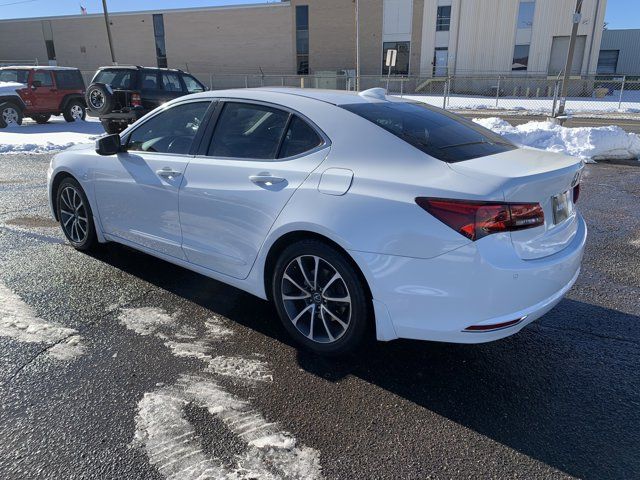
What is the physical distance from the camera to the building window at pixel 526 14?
110 feet

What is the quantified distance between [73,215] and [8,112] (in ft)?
45.9

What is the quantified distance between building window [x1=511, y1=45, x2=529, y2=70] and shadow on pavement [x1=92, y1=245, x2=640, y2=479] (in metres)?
35.1

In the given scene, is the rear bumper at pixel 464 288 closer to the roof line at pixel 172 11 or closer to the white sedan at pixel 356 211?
the white sedan at pixel 356 211

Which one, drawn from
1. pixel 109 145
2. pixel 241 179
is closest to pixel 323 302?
pixel 241 179

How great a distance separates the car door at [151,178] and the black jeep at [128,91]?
977cm

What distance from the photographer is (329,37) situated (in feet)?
132

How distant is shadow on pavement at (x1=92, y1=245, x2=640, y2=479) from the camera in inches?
97.0

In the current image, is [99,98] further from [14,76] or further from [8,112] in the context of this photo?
[14,76]

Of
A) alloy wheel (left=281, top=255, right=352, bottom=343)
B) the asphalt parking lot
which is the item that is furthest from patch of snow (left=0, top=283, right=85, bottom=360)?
alloy wheel (left=281, top=255, right=352, bottom=343)

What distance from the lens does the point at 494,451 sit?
7.94 feet

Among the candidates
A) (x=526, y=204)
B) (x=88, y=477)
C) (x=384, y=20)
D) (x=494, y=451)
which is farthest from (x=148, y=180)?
(x=384, y=20)

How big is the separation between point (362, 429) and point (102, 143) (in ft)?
10.4

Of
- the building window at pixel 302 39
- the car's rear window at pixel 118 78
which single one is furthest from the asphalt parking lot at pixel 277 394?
the building window at pixel 302 39

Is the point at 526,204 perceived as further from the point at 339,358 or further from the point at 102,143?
the point at 102,143
